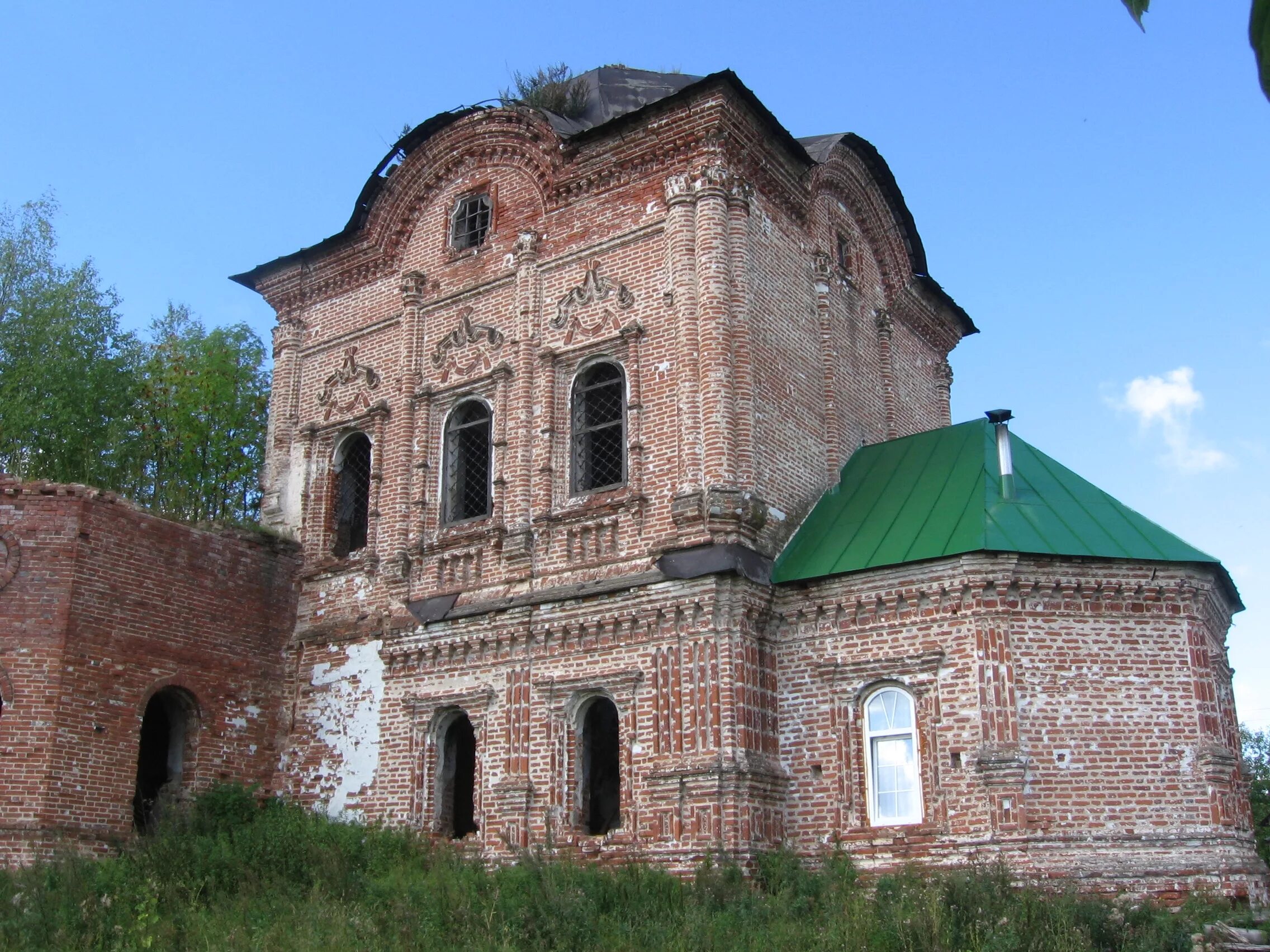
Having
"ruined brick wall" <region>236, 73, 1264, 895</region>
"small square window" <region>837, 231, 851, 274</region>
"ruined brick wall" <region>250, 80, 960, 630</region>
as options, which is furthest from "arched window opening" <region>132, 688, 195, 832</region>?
"small square window" <region>837, 231, 851, 274</region>

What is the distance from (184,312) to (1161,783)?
67.8ft

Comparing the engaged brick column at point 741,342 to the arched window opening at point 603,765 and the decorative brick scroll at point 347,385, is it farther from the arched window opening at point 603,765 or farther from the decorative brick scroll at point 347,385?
the decorative brick scroll at point 347,385

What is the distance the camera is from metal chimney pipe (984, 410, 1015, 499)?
1250cm

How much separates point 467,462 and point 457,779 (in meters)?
3.64

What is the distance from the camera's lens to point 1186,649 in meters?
11.6

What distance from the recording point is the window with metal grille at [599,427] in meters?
13.8

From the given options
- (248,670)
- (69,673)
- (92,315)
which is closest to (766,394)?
(248,670)

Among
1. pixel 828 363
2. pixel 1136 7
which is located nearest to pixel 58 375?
pixel 828 363

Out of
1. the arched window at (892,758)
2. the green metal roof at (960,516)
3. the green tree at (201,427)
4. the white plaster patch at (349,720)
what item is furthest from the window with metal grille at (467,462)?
the green tree at (201,427)

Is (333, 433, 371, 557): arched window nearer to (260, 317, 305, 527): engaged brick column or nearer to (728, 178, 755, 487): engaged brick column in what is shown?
(260, 317, 305, 527): engaged brick column

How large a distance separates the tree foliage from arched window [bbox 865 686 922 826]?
11.9 metres

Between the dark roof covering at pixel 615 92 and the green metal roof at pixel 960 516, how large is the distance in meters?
5.24

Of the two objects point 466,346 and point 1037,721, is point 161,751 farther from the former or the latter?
point 1037,721

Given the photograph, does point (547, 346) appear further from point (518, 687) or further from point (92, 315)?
point (92, 315)
